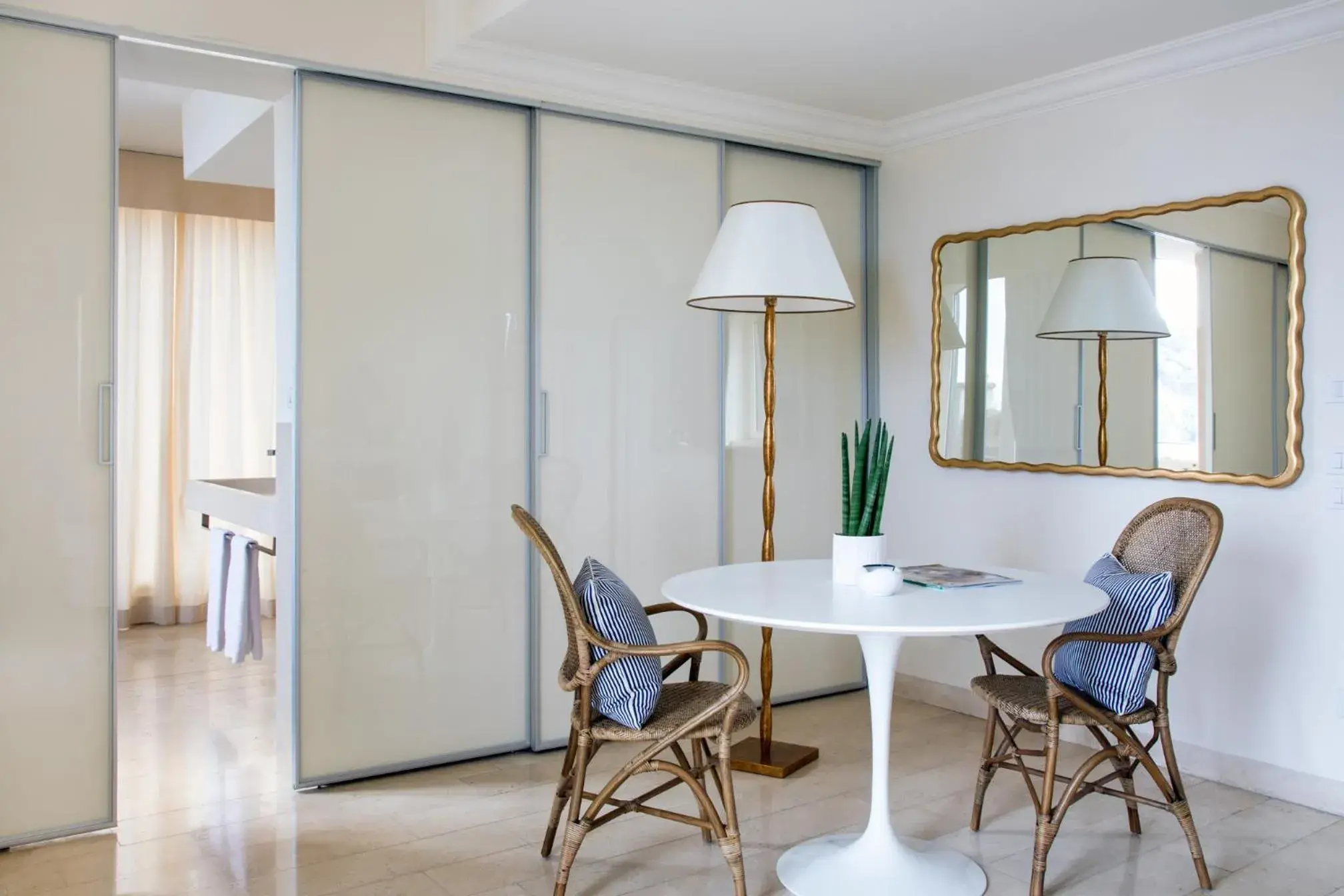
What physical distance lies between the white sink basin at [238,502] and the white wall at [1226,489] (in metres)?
2.57

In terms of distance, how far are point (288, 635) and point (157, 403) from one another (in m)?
3.18

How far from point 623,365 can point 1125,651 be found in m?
1.96

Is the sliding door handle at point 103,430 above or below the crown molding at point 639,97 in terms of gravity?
below

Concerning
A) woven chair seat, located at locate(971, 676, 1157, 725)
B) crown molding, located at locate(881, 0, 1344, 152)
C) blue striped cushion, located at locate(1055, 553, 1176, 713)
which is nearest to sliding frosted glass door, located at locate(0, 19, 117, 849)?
woven chair seat, located at locate(971, 676, 1157, 725)

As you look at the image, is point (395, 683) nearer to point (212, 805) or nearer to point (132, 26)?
point (212, 805)

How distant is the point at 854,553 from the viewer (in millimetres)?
2760

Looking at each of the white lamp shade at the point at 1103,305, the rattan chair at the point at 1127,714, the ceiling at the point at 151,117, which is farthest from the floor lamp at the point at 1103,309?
the ceiling at the point at 151,117

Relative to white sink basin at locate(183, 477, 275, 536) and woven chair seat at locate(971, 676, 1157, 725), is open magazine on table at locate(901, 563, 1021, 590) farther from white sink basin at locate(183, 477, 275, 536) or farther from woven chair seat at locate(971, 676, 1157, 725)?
white sink basin at locate(183, 477, 275, 536)

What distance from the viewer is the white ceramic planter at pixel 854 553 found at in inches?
108

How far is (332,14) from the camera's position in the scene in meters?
3.23

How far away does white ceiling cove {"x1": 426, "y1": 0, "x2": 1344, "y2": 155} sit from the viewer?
318 cm

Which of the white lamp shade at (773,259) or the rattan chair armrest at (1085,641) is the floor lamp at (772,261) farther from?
the rattan chair armrest at (1085,641)

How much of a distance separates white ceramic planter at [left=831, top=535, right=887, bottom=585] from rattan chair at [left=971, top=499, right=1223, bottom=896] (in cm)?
42

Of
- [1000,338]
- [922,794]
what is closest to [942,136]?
[1000,338]
